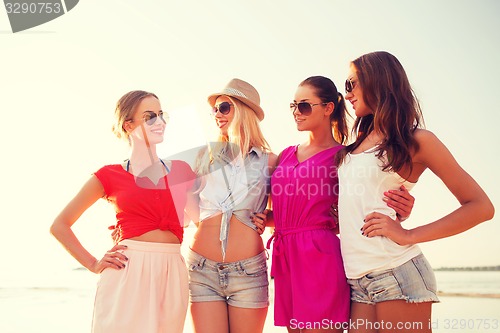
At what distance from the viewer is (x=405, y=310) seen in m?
3.32

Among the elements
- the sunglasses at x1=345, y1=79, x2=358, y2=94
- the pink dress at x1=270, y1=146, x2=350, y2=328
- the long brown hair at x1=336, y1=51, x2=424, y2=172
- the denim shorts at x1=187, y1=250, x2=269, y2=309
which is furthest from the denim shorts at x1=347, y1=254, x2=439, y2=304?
the sunglasses at x1=345, y1=79, x2=358, y2=94

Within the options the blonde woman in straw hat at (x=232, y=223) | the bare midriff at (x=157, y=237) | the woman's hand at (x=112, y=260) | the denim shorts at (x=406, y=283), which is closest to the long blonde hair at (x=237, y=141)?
the blonde woman in straw hat at (x=232, y=223)

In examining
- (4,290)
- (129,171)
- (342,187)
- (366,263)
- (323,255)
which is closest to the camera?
(366,263)

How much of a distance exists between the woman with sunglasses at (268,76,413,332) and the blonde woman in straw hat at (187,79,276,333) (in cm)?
21

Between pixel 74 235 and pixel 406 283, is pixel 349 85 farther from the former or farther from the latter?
pixel 74 235

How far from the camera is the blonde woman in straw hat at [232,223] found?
4.38 meters

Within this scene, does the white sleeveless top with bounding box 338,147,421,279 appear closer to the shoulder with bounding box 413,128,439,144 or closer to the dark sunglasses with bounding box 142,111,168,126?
the shoulder with bounding box 413,128,439,144

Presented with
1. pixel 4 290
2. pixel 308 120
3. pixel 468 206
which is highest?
pixel 308 120

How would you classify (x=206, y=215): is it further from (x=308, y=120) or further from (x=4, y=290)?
(x=4, y=290)

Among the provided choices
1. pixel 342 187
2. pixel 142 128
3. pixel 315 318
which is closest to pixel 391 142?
pixel 342 187

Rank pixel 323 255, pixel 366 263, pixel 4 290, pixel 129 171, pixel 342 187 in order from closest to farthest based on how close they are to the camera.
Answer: pixel 366 263
pixel 342 187
pixel 323 255
pixel 129 171
pixel 4 290

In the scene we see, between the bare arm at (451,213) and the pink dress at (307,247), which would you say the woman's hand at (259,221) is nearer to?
the pink dress at (307,247)

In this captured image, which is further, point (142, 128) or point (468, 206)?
point (142, 128)

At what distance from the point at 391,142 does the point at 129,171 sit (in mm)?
2169
